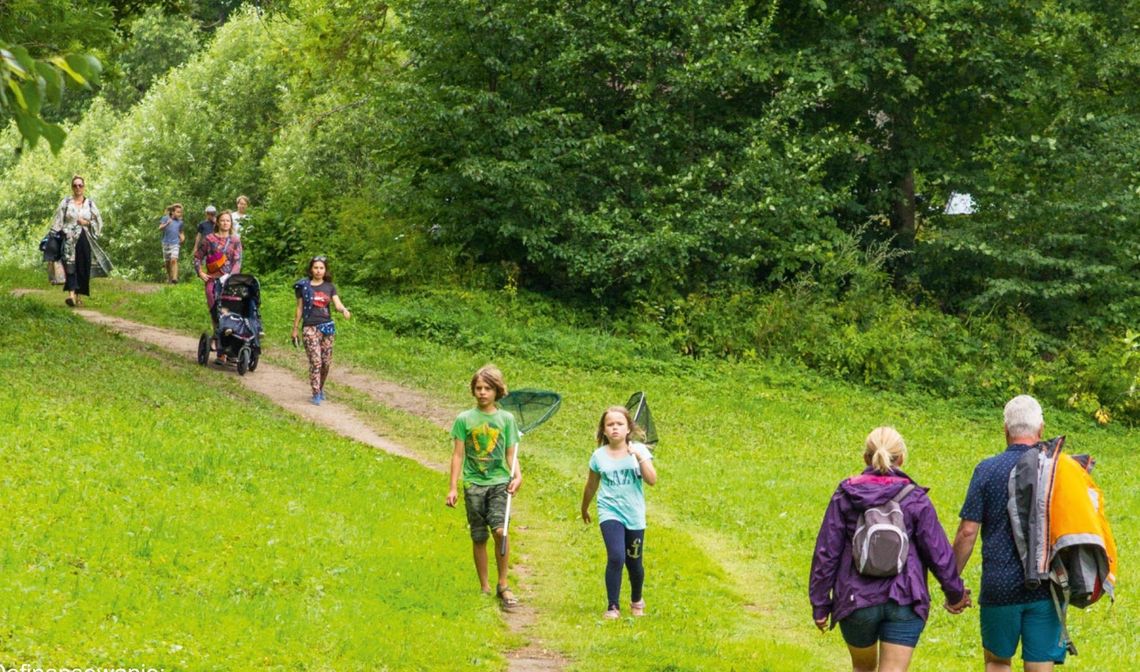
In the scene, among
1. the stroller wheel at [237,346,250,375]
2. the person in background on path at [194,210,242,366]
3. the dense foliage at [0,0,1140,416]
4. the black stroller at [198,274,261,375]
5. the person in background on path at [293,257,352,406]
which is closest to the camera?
the person in background on path at [293,257,352,406]

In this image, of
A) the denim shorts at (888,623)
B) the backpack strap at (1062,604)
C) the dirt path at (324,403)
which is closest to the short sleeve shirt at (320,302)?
the dirt path at (324,403)

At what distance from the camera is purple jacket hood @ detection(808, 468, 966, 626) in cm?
796

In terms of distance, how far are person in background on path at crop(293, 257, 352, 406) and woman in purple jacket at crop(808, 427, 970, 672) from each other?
12.1 metres

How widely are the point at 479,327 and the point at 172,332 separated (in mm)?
5303

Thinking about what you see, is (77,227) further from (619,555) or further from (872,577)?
(872,577)

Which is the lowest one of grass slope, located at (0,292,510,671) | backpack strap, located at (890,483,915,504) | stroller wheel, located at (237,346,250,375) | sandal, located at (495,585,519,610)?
sandal, located at (495,585,519,610)

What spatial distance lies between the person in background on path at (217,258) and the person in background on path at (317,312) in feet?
8.39

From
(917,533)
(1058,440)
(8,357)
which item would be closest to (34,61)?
(917,533)

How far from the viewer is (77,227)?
2578 centimetres

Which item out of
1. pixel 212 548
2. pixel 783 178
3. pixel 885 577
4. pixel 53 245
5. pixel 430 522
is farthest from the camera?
pixel 783 178

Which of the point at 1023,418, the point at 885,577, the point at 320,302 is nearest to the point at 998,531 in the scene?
the point at 1023,418

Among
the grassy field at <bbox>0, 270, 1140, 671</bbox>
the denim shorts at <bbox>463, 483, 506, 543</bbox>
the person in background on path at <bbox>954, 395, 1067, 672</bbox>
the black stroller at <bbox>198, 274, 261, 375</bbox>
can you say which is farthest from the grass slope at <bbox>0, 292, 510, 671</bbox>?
the black stroller at <bbox>198, 274, 261, 375</bbox>

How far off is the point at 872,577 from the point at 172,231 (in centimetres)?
2629

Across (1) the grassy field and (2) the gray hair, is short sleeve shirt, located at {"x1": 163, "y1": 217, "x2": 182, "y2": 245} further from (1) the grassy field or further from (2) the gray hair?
(2) the gray hair
